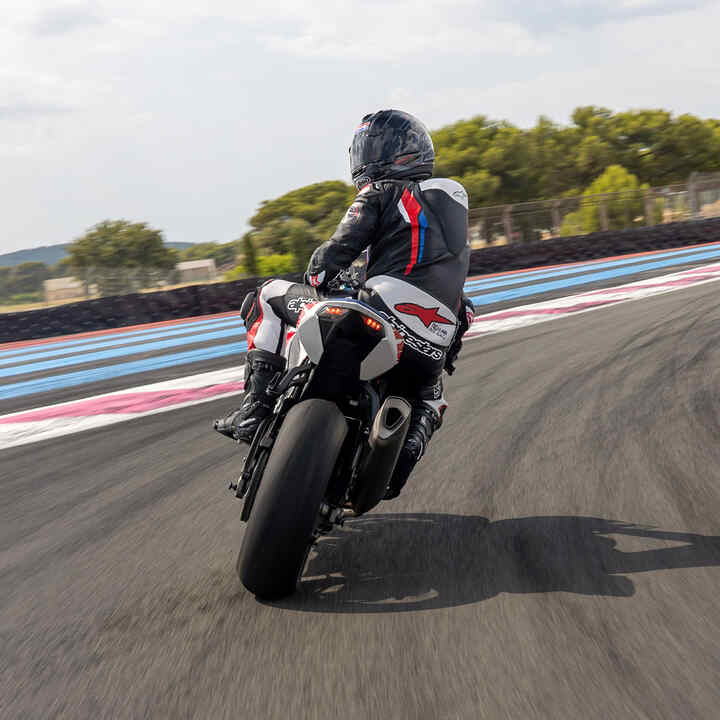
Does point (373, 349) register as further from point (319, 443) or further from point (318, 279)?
point (318, 279)

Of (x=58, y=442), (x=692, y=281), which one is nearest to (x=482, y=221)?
(x=692, y=281)

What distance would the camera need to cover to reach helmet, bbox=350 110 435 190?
360 cm

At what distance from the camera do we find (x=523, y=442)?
504cm

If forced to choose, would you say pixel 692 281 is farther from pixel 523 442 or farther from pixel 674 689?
pixel 674 689

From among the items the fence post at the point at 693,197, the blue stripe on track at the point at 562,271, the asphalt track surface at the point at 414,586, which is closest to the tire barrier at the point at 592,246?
the blue stripe on track at the point at 562,271

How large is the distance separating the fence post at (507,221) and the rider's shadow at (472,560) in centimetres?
1963

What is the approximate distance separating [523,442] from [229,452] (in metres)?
1.76

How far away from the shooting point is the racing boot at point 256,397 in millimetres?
3547

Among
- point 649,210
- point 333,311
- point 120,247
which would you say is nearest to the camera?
point 333,311

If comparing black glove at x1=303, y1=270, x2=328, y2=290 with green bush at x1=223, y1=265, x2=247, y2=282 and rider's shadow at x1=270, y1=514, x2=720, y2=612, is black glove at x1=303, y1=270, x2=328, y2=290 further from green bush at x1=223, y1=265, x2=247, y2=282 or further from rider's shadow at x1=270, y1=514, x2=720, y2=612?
green bush at x1=223, y1=265, x2=247, y2=282

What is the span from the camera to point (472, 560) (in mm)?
3283

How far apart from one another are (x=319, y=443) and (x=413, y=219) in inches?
42.1

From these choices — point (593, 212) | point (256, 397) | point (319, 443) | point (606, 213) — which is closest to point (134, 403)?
point (256, 397)

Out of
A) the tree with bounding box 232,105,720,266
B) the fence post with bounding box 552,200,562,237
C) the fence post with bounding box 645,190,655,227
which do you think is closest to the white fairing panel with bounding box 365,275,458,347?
the fence post with bounding box 552,200,562,237
